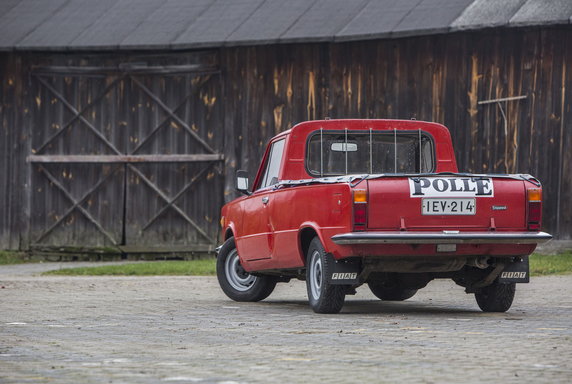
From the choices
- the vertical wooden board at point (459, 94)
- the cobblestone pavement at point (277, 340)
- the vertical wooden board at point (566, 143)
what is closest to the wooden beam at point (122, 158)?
the vertical wooden board at point (459, 94)

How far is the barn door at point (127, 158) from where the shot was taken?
83.0 ft

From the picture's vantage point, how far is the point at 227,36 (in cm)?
2436

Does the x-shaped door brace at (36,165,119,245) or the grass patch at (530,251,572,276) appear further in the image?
the x-shaped door brace at (36,165,119,245)

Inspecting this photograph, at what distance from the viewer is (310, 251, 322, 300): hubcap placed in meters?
11.4

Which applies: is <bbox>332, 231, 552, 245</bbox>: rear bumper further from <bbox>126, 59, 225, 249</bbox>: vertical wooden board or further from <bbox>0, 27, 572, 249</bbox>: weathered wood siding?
<bbox>126, 59, 225, 249</bbox>: vertical wooden board

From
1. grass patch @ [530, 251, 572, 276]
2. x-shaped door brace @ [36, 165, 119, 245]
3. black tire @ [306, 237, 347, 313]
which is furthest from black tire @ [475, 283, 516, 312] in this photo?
x-shaped door brace @ [36, 165, 119, 245]

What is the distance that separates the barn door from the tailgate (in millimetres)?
14551

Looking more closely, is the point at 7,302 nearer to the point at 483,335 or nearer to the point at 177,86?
the point at 483,335

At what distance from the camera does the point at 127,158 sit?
1002 inches

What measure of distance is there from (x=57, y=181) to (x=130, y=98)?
231cm

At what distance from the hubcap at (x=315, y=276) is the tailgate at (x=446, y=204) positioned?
90 cm

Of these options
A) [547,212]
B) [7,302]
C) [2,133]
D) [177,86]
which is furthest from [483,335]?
[2,133]

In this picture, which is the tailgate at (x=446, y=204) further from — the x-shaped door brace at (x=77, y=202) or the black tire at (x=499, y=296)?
the x-shaped door brace at (x=77, y=202)

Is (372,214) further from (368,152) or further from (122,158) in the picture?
(122,158)
